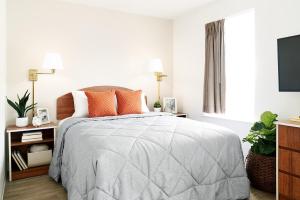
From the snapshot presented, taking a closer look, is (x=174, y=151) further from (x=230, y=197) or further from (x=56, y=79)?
(x=56, y=79)

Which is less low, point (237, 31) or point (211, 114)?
point (237, 31)

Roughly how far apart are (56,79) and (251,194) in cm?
293

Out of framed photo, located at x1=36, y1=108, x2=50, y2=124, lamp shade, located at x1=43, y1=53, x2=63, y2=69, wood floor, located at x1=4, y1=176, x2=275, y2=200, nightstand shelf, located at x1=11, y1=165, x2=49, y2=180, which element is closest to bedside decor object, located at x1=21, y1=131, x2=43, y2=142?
framed photo, located at x1=36, y1=108, x2=50, y2=124

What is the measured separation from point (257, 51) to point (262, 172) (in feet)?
4.84

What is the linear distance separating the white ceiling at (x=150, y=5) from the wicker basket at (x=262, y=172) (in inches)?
94.2

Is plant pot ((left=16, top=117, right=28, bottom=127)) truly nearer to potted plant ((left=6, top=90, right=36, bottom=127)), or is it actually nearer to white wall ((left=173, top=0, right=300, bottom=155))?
potted plant ((left=6, top=90, right=36, bottom=127))

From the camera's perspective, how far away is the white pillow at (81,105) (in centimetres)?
326

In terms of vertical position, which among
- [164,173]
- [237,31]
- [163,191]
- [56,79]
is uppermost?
[237,31]

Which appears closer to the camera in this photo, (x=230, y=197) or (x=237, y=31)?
(x=230, y=197)

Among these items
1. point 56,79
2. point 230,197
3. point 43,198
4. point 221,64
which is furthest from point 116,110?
point 230,197

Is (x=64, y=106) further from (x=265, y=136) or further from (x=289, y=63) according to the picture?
(x=289, y=63)

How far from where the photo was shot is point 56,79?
135 inches

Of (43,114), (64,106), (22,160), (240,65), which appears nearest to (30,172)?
(22,160)

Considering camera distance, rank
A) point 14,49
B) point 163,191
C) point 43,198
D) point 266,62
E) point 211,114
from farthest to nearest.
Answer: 1. point 211,114
2. point 14,49
3. point 266,62
4. point 43,198
5. point 163,191
